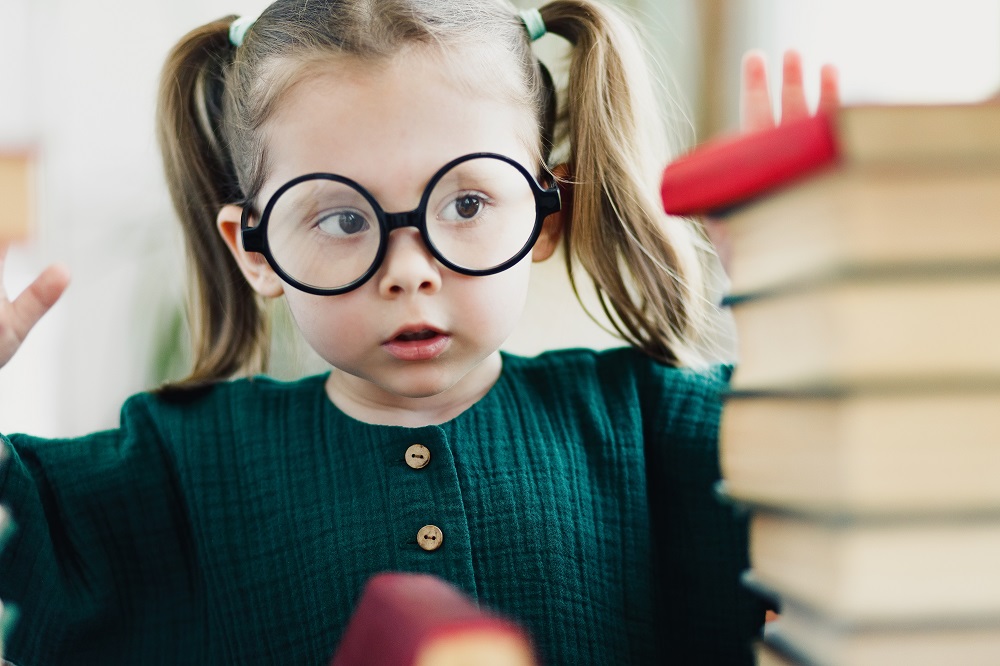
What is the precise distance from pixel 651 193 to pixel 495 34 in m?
0.22

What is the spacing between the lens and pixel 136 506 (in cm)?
95

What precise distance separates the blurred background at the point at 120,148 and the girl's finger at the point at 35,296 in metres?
0.65

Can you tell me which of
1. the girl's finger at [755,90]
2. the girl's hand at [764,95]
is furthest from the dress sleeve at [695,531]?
the girl's finger at [755,90]

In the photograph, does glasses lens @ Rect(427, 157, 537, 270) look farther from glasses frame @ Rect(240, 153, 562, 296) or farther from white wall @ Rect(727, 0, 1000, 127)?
white wall @ Rect(727, 0, 1000, 127)

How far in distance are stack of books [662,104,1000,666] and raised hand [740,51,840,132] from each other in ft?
1.85

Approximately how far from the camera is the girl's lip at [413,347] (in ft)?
2.83

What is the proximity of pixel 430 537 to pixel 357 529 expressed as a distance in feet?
0.24

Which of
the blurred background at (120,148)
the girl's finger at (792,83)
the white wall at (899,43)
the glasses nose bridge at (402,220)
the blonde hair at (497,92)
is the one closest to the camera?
the glasses nose bridge at (402,220)

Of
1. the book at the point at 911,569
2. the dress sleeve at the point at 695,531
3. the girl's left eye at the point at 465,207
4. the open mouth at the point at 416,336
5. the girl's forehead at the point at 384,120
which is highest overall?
the girl's forehead at the point at 384,120

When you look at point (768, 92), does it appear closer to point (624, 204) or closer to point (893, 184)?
point (624, 204)

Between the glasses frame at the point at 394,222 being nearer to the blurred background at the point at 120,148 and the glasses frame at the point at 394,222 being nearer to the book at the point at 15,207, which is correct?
the book at the point at 15,207

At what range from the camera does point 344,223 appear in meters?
0.84

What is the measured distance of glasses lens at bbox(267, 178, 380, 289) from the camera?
0.83 m

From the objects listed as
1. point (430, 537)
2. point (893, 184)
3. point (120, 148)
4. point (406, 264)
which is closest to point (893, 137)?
point (893, 184)
